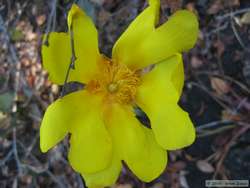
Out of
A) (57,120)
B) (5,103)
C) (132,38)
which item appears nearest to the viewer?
(57,120)

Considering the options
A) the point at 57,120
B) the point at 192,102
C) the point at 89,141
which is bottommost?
the point at 192,102

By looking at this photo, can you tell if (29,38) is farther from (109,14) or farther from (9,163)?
(9,163)

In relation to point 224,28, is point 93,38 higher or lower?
higher

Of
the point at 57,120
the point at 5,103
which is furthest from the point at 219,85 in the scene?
the point at 57,120

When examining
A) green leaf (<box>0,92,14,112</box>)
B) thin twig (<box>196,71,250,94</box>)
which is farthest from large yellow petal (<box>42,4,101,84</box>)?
thin twig (<box>196,71,250,94</box>)

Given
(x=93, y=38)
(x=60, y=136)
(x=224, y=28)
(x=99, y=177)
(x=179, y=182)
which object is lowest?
(x=179, y=182)

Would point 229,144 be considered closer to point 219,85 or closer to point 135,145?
point 219,85

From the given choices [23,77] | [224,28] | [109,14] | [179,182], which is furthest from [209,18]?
[23,77]
